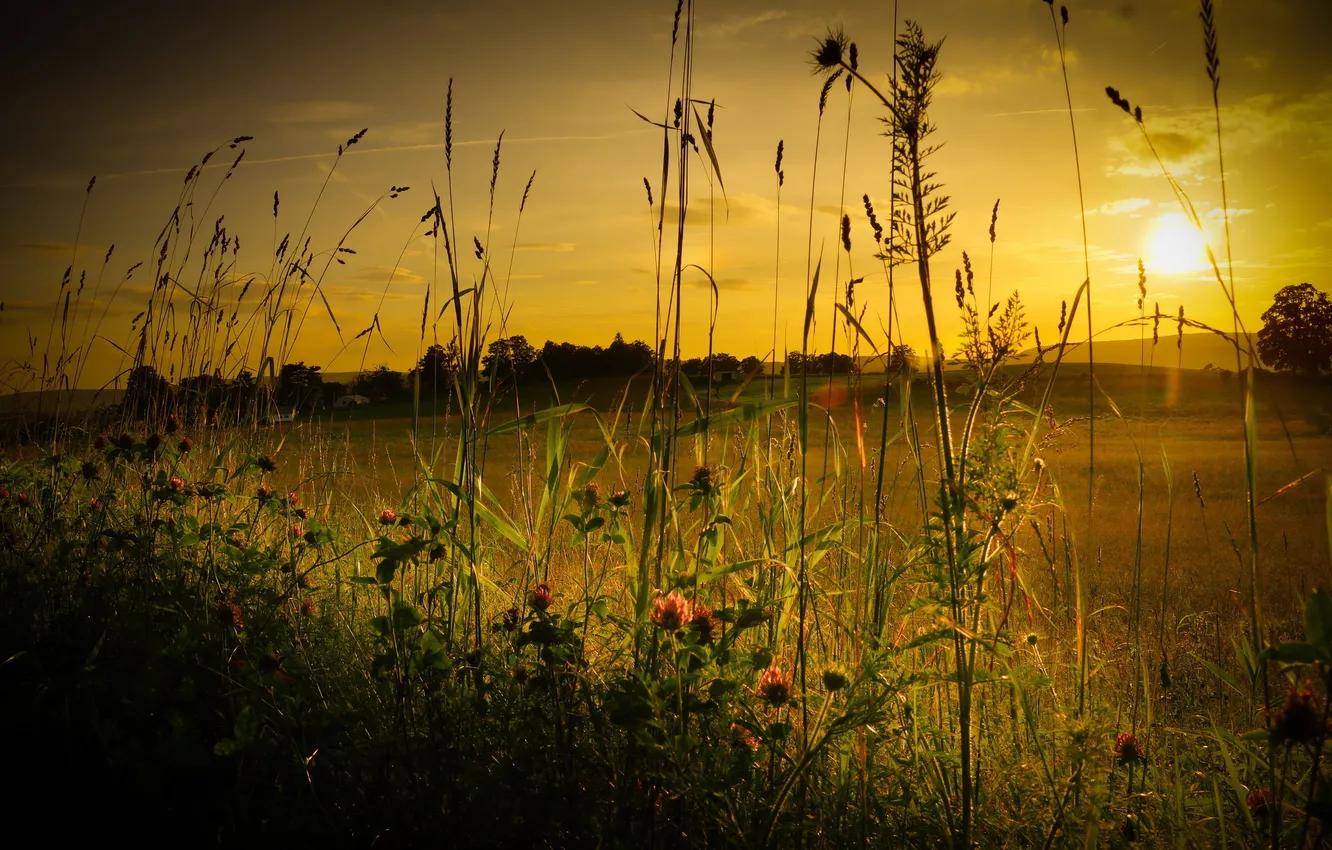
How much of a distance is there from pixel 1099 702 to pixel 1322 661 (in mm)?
1441

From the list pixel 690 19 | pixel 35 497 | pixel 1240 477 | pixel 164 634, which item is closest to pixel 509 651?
pixel 164 634

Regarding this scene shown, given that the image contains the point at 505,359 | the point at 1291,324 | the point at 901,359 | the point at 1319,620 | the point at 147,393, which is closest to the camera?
the point at 1319,620

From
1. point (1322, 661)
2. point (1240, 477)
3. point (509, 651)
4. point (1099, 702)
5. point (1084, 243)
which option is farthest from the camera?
point (1240, 477)

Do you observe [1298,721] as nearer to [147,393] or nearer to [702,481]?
[702,481]

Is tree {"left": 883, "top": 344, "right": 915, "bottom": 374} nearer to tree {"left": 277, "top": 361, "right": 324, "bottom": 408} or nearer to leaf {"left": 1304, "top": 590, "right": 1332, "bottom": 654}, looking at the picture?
leaf {"left": 1304, "top": 590, "right": 1332, "bottom": 654}

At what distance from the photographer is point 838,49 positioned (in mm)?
1030

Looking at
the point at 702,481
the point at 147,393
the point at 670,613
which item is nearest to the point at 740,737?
the point at 670,613

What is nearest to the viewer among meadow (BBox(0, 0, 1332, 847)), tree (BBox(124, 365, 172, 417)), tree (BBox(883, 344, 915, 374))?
meadow (BBox(0, 0, 1332, 847))

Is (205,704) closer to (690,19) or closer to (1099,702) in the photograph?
(690,19)

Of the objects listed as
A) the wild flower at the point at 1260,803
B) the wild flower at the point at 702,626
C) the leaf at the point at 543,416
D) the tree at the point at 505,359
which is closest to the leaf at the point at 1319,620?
the wild flower at the point at 1260,803

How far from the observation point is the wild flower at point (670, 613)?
126 centimetres

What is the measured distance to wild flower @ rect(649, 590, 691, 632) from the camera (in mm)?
1259

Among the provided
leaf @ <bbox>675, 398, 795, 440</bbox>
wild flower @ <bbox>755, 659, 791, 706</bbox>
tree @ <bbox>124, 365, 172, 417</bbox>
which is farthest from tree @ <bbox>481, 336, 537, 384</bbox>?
tree @ <bbox>124, 365, 172, 417</bbox>

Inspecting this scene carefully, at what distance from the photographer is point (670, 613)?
4.17ft
